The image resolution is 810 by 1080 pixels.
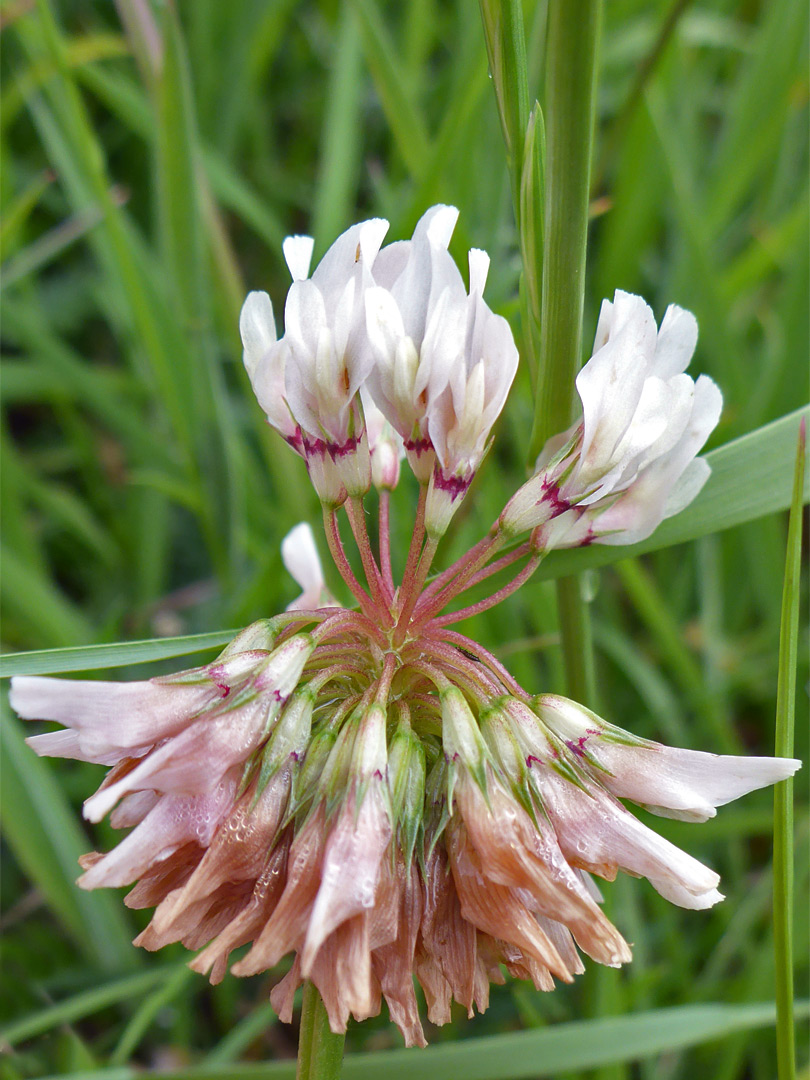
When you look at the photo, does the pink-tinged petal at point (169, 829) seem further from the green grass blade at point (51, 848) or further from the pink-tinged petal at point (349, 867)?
the green grass blade at point (51, 848)

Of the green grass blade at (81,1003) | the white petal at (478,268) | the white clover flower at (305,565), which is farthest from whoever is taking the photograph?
the green grass blade at (81,1003)

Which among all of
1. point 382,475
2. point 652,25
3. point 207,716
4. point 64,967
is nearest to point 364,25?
point 382,475

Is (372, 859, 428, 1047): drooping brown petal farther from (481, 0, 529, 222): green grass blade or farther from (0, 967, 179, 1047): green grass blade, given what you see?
(0, 967, 179, 1047): green grass blade

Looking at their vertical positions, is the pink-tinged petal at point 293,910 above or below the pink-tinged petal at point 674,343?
below

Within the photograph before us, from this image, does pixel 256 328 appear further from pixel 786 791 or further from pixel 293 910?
pixel 786 791

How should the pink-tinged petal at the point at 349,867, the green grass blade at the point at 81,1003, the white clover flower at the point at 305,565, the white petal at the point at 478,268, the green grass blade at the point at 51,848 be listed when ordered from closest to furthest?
1. the pink-tinged petal at the point at 349,867
2. the white petal at the point at 478,268
3. the white clover flower at the point at 305,565
4. the green grass blade at the point at 81,1003
5. the green grass blade at the point at 51,848

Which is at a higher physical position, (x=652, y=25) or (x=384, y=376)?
(x=652, y=25)

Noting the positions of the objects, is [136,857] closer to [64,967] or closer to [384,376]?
[384,376]

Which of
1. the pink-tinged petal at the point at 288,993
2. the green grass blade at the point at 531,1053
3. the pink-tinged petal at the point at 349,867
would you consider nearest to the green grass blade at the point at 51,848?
the green grass blade at the point at 531,1053
